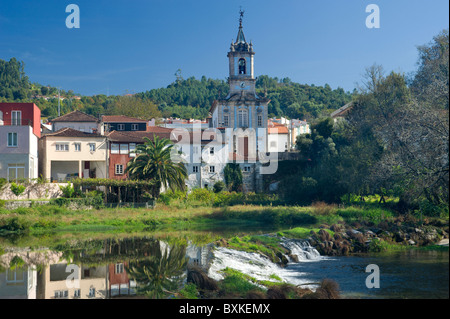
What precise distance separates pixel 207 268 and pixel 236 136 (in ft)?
138

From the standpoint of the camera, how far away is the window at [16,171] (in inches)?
1842

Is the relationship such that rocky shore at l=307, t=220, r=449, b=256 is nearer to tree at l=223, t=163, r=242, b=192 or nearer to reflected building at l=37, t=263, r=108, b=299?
reflected building at l=37, t=263, r=108, b=299

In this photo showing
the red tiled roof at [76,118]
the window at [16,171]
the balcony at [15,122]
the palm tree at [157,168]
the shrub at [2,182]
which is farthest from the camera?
the red tiled roof at [76,118]

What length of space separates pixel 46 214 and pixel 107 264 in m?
16.9

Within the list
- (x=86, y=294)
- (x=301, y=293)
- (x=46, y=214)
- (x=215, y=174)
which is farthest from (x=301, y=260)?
(x=215, y=174)

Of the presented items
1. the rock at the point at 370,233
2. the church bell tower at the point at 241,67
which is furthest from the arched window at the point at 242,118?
the rock at the point at 370,233

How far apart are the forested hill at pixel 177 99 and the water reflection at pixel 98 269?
60608 millimetres

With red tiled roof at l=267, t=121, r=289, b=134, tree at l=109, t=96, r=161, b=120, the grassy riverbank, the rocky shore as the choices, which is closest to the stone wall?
the grassy riverbank

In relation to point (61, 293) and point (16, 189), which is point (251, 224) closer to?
point (16, 189)

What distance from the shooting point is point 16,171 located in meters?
46.8

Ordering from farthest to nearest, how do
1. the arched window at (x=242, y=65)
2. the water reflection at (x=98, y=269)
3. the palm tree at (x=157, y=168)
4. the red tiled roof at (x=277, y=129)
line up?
the red tiled roof at (x=277, y=129)
the arched window at (x=242, y=65)
the palm tree at (x=157, y=168)
the water reflection at (x=98, y=269)

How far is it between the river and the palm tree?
49.4ft

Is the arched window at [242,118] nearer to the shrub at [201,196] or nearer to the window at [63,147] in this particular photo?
the shrub at [201,196]
